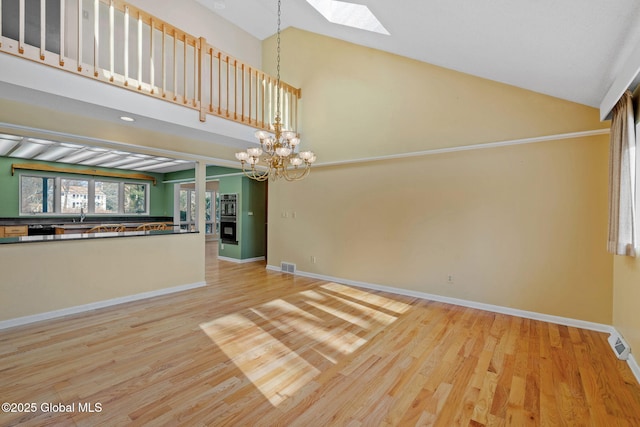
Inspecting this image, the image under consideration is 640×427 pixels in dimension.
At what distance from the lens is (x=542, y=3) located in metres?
2.00

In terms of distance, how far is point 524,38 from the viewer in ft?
8.22

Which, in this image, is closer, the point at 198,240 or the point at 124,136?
the point at 124,136

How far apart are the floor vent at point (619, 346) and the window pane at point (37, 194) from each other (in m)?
10.8

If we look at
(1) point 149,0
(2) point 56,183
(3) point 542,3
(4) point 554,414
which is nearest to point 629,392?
(4) point 554,414

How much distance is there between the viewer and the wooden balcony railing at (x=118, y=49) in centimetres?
293

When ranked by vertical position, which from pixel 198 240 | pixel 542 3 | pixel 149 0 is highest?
pixel 149 0

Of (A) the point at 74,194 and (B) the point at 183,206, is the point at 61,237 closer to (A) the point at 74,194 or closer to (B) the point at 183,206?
(A) the point at 74,194

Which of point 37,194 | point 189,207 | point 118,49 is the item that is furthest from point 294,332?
point 189,207

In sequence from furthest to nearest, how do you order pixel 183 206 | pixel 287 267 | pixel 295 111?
pixel 183 206 < pixel 287 267 < pixel 295 111

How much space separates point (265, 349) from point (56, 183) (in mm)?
7879

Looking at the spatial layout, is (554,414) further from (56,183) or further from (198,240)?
(56,183)

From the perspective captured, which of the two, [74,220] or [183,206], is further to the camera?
[183,206]

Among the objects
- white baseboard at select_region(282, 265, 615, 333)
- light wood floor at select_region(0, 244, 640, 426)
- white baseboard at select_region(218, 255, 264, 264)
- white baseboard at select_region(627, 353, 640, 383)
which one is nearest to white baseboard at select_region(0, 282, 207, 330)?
light wood floor at select_region(0, 244, 640, 426)

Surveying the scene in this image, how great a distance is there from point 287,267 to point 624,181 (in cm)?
539
